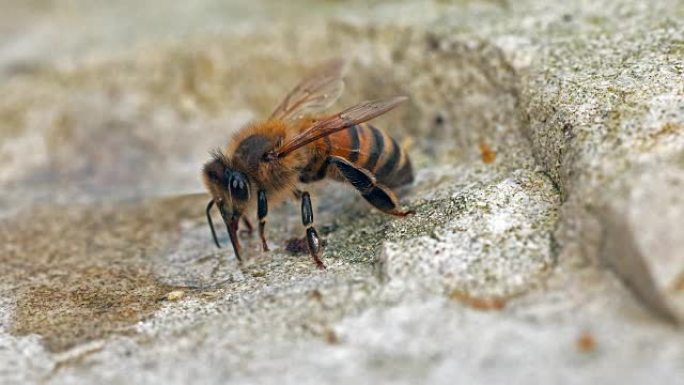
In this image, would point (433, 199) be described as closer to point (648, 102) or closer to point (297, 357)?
point (648, 102)

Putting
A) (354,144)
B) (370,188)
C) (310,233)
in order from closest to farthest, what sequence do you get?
(310,233) → (370,188) → (354,144)

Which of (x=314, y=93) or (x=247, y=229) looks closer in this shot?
(x=247, y=229)

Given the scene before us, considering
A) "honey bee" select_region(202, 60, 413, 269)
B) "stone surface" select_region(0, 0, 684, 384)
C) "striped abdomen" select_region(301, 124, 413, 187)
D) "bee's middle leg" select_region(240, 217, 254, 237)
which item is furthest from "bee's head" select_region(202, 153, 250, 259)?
"striped abdomen" select_region(301, 124, 413, 187)

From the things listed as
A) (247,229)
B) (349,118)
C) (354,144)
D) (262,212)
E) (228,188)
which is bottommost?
(247,229)

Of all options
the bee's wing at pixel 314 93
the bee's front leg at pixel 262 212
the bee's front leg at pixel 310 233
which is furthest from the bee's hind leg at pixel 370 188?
the bee's wing at pixel 314 93

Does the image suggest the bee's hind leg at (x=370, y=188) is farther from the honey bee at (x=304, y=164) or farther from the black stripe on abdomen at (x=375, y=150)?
the black stripe on abdomen at (x=375, y=150)

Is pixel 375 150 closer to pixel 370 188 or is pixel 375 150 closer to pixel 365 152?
pixel 365 152

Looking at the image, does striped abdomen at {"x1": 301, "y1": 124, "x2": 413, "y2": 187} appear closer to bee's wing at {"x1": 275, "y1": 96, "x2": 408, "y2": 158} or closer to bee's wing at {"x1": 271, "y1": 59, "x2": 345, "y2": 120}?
bee's wing at {"x1": 275, "y1": 96, "x2": 408, "y2": 158}

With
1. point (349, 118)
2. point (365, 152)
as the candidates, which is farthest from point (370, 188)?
point (349, 118)
